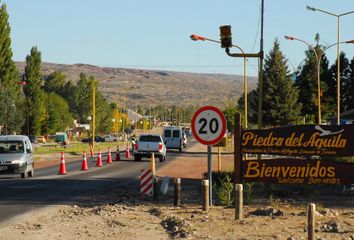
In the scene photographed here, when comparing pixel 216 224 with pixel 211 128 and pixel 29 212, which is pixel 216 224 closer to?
pixel 211 128

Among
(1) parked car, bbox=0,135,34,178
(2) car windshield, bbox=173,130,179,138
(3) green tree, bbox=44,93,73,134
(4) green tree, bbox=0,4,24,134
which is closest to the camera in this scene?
(1) parked car, bbox=0,135,34,178

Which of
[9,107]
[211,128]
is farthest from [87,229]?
[9,107]

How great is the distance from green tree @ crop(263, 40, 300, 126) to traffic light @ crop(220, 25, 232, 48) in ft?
200

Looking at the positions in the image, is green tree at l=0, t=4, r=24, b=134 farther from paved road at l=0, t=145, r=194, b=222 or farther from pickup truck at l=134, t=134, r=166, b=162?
paved road at l=0, t=145, r=194, b=222

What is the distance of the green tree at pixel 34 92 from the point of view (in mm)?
99625

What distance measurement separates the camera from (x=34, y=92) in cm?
10000

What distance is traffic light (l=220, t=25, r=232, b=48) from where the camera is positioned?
16141 mm

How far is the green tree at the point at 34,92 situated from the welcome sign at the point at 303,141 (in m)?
87.3

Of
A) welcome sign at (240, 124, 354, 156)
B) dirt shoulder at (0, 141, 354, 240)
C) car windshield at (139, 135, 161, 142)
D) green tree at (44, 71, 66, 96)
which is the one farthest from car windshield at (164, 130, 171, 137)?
green tree at (44, 71, 66, 96)

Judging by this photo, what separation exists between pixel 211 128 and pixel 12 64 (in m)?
78.4

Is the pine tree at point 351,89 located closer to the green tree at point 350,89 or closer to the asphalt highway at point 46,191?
the green tree at point 350,89

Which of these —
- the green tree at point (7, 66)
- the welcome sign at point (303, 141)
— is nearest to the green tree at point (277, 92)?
the green tree at point (7, 66)

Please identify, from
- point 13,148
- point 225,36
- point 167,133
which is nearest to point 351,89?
point 167,133

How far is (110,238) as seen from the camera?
11969mm
